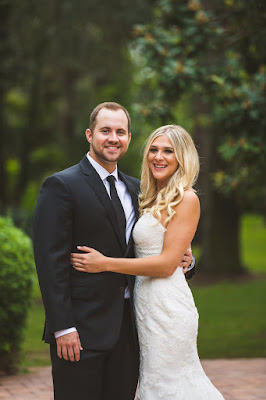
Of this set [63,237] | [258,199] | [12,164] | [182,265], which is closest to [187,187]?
[182,265]

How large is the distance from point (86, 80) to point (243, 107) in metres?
14.3

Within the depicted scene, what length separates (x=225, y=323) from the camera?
10.2 m

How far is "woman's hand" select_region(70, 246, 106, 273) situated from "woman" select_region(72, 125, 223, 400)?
0.90ft

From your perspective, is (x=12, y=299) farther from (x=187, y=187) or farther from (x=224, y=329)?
(x=224, y=329)

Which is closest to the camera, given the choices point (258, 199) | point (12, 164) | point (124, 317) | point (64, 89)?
point (124, 317)

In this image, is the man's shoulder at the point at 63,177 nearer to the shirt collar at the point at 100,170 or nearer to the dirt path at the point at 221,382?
the shirt collar at the point at 100,170

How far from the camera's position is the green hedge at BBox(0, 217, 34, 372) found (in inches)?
229

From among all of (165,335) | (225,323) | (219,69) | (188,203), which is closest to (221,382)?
Result: (165,335)

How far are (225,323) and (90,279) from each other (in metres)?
7.16

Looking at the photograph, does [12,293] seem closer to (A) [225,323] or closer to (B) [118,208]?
(B) [118,208]

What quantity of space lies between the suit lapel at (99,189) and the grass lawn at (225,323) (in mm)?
3559

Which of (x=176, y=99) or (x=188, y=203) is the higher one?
(x=176, y=99)

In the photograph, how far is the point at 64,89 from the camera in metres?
21.2

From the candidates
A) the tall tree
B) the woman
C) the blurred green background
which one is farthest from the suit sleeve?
the tall tree
